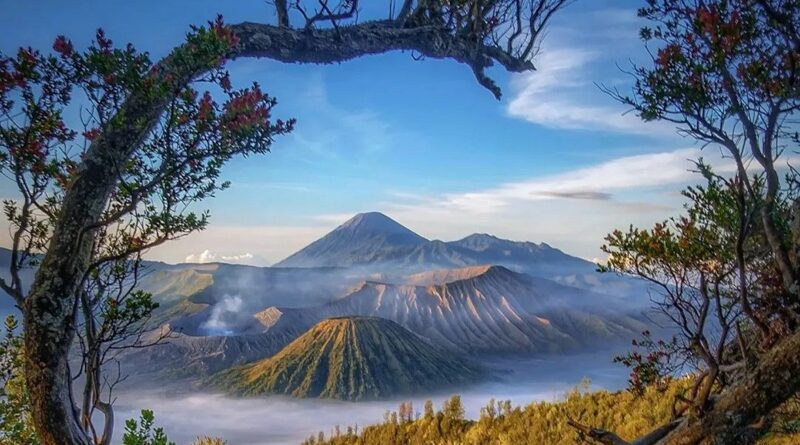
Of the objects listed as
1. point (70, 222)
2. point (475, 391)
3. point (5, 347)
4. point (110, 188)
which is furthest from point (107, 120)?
point (475, 391)

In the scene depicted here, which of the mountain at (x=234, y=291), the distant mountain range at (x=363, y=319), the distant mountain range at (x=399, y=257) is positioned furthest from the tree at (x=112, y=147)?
the distant mountain range at (x=399, y=257)

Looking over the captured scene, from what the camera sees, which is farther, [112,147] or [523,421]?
[523,421]

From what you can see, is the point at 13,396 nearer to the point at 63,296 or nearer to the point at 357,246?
the point at 63,296

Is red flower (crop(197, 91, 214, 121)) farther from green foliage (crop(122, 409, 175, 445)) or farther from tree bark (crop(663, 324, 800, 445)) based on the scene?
tree bark (crop(663, 324, 800, 445))

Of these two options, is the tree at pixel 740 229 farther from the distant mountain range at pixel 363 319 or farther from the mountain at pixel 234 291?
the mountain at pixel 234 291

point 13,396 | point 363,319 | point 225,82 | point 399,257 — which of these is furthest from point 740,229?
point 399,257

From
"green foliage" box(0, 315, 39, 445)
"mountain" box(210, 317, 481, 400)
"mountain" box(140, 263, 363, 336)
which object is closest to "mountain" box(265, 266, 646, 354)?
"mountain" box(140, 263, 363, 336)
